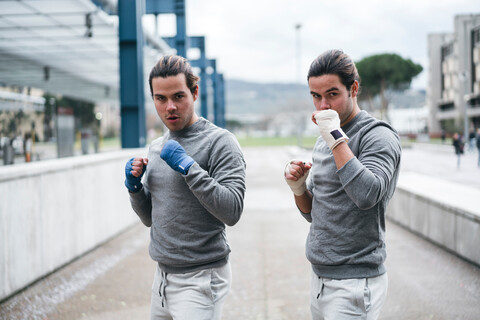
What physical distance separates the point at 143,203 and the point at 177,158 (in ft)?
1.65

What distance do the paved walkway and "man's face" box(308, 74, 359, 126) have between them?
2.60 meters

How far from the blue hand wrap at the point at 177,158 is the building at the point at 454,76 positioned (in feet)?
166

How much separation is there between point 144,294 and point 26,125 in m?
16.7

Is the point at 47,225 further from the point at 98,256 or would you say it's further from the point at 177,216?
the point at 177,216

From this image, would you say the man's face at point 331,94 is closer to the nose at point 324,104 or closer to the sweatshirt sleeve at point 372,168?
the nose at point 324,104

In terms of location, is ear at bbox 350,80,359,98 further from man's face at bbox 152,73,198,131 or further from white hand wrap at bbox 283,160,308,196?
man's face at bbox 152,73,198,131

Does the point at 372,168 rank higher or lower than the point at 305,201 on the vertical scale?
higher

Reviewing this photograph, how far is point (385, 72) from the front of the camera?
223ft

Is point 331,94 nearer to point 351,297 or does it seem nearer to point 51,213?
point 351,297

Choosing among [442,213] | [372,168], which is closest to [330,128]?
[372,168]

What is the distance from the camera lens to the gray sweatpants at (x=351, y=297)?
6.59 feet

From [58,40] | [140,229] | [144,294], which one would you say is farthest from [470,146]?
[144,294]

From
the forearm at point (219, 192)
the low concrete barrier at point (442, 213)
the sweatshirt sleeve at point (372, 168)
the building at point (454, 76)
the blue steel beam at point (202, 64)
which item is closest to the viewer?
the sweatshirt sleeve at point (372, 168)

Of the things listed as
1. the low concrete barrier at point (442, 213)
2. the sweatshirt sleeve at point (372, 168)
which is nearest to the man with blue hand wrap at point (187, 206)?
the sweatshirt sleeve at point (372, 168)
